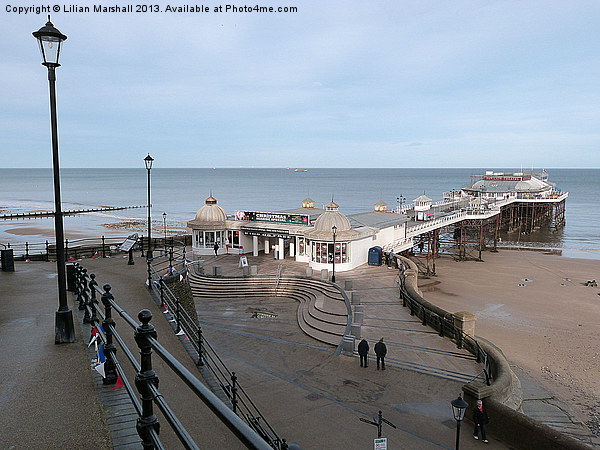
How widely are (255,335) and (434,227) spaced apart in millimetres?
27742

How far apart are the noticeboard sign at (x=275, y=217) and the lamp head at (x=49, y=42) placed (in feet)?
86.0

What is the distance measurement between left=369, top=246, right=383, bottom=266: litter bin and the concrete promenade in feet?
18.4

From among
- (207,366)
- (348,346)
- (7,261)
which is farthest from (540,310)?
(7,261)

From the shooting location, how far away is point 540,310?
96.3 feet

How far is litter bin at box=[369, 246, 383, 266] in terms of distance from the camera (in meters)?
31.8

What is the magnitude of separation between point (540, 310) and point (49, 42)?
2986cm

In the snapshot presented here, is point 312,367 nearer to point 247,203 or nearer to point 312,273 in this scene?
point 312,273

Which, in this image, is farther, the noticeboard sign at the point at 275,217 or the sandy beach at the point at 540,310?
the noticeboard sign at the point at 275,217

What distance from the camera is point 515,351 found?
22328 mm

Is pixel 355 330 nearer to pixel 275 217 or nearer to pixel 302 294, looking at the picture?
pixel 302 294

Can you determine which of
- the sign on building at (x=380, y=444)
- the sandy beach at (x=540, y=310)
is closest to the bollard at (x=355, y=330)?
the sandy beach at (x=540, y=310)

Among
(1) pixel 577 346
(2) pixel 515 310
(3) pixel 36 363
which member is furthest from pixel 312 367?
(2) pixel 515 310

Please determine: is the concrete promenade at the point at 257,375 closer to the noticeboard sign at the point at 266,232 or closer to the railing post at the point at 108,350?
the railing post at the point at 108,350

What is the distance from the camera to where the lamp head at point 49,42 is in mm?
8109
